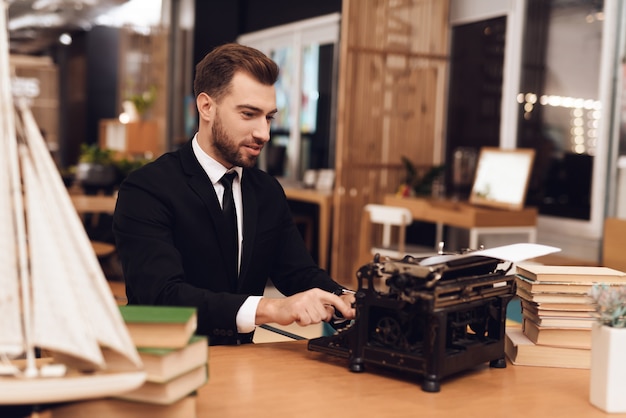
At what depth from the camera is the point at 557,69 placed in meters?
5.64

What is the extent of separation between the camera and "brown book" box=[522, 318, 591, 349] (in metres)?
1.72

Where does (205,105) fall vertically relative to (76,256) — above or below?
above

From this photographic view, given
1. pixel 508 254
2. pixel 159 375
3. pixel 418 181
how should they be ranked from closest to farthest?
pixel 159 375
pixel 508 254
pixel 418 181

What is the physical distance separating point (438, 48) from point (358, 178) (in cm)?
144

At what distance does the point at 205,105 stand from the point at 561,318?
43.4 inches

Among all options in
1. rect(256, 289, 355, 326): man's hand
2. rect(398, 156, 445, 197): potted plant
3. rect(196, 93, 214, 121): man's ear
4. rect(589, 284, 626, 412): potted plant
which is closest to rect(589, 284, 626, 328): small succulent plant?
rect(589, 284, 626, 412): potted plant

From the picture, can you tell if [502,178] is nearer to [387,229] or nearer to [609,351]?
[387,229]

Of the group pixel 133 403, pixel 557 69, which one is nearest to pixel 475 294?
pixel 133 403

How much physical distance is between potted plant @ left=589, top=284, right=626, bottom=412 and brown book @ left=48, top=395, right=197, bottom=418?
0.78 metres

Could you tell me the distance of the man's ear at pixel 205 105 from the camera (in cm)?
212

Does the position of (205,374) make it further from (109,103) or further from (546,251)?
(109,103)

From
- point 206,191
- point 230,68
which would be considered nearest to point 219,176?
point 206,191

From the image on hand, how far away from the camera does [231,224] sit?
6.88 ft

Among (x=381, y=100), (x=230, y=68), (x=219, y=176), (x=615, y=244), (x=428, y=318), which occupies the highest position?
(x=381, y=100)
